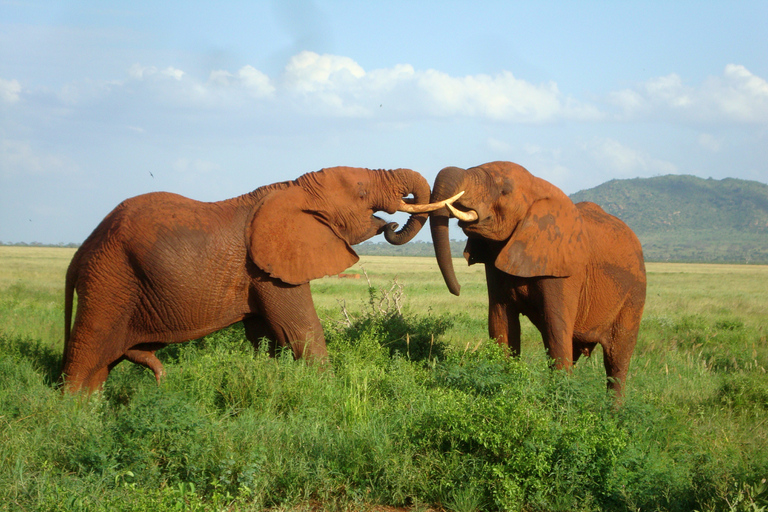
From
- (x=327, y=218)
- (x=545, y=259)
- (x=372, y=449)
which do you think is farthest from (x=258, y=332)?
(x=545, y=259)

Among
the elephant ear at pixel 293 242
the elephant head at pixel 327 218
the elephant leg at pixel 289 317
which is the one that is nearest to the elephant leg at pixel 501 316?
the elephant head at pixel 327 218

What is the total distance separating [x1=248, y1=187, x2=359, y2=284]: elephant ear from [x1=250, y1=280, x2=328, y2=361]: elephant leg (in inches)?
5.9

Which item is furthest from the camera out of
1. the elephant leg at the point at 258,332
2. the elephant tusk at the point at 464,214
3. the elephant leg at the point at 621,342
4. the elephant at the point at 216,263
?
the elephant leg at the point at 621,342

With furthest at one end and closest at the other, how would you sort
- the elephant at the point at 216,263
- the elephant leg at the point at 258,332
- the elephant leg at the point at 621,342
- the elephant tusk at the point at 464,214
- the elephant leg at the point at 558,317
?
the elephant leg at the point at 621,342
the elephant leg at the point at 258,332
the elephant leg at the point at 558,317
the elephant tusk at the point at 464,214
the elephant at the point at 216,263

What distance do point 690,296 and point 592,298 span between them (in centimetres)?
2383

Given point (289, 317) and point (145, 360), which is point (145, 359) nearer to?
point (145, 360)

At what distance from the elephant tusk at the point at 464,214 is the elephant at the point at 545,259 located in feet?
0.04

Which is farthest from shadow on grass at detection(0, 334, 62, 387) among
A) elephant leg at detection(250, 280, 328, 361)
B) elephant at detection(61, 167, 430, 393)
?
elephant leg at detection(250, 280, 328, 361)

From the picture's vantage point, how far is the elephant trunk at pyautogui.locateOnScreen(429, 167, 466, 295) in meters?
6.67

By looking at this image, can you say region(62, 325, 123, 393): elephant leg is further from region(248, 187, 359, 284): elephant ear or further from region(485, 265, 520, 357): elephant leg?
region(485, 265, 520, 357): elephant leg

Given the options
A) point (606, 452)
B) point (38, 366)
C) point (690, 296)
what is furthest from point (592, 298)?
point (690, 296)

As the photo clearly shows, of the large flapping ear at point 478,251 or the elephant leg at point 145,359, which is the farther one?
the large flapping ear at point 478,251

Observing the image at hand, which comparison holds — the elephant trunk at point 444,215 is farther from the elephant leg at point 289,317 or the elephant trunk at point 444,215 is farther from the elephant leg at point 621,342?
the elephant leg at point 621,342

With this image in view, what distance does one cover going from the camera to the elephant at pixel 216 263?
21.2 ft
